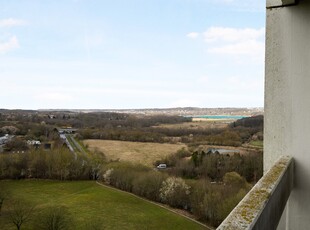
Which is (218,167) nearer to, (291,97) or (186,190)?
(186,190)

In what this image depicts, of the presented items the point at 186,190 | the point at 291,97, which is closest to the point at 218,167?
the point at 186,190

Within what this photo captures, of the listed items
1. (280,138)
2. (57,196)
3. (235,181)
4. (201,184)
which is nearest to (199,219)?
(201,184)

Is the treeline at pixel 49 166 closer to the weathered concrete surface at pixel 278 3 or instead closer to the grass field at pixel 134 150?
the grass field at pixel 134 150

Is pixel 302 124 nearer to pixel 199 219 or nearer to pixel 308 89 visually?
pixel 308 89

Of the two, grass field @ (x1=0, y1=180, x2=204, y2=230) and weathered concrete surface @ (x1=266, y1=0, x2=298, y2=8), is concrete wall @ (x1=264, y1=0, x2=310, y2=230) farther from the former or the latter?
grass field @ (x1=0, y1=180, x2=204, y2=230)

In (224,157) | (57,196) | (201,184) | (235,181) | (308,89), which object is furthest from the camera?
(224,157)

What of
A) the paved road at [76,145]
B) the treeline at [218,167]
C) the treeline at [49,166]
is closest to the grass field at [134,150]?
the paved road at [76,145]

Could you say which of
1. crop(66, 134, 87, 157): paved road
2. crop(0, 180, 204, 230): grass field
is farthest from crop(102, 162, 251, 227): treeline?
crop(66, 134, 87, 157): paved road
